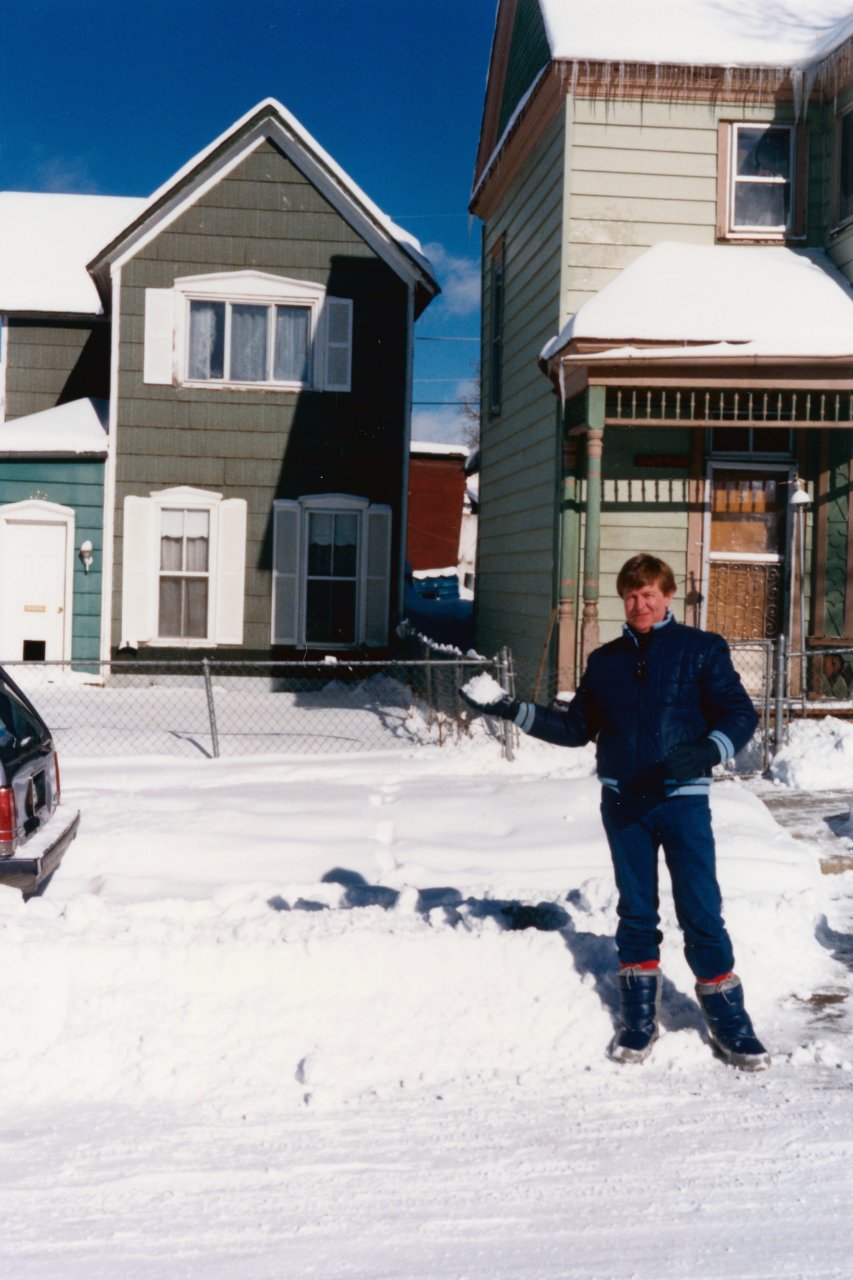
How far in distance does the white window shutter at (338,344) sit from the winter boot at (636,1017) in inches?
529

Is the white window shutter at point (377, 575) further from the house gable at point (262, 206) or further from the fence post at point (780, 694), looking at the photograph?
the fence post at point (780, 694)

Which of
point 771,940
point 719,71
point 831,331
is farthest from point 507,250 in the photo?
point 771,940

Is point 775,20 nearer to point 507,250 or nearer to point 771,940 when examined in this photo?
point 507,250

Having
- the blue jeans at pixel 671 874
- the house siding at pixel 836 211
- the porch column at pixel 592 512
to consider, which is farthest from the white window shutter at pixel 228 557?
the blue jeans at pixel 671 874

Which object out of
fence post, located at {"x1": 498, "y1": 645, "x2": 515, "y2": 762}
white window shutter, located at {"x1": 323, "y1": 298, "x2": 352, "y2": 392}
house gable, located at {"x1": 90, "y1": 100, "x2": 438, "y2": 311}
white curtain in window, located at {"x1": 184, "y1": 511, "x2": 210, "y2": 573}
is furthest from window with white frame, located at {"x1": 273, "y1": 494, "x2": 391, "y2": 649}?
fence post, located at {"x1": 498, "y1": 645, "x2": 515, "y2": 762}

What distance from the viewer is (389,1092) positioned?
15.1 feet

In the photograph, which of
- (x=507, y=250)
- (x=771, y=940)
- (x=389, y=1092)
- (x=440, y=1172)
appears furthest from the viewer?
(x=507, y=250)

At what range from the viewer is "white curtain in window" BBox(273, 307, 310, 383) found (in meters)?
17.3

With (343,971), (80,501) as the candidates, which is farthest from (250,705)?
(343,971)

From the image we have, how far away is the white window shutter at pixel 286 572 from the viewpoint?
17172 mm

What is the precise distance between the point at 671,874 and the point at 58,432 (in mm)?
14031

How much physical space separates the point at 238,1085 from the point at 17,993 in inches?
36.6

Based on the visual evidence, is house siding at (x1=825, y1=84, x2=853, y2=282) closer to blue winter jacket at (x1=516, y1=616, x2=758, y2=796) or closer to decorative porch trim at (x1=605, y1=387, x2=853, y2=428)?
decorative porch trim at (x1=605, y1=387, x2=853, y2=428)

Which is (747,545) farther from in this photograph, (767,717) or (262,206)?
(262,206)
